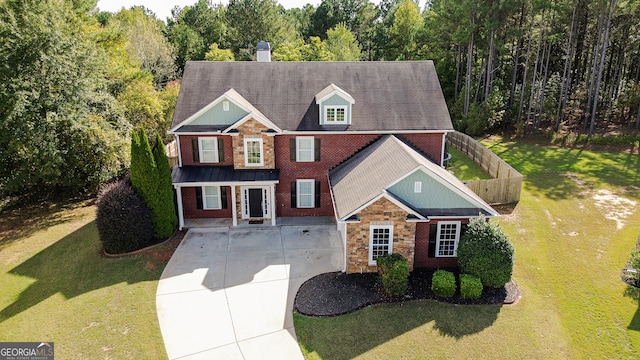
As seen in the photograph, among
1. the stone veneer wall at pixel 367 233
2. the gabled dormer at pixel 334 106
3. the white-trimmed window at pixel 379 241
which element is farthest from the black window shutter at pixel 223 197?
the white-trimmed window at pixel 379 241

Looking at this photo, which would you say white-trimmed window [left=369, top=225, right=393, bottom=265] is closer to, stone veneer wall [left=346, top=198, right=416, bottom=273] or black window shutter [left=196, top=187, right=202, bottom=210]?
stone veneer wall [left=346, top=198, right=416, bottom=273]

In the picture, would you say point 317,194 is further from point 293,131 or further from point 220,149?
point 220,149

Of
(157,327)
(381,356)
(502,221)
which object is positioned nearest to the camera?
(381,356)

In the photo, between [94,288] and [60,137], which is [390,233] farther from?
[60,137]

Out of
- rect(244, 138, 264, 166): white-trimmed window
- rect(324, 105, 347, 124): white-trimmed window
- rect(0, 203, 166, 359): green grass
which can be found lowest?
rect(0, 203, 166, 359): green grass

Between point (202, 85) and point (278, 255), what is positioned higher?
point (202, 85)

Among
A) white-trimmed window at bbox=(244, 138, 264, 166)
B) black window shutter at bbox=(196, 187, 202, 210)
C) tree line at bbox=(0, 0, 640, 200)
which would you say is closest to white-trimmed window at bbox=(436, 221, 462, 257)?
white-trimmed window at bbox=(244, 138, 264, 166)

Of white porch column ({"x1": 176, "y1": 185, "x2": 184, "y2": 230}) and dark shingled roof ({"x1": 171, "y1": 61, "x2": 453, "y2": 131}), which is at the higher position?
dark shingled roof ({"x1": 171, "y1": 61, "x2": 453, "y2": 131})

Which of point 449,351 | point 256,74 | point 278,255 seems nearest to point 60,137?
point 256,74
